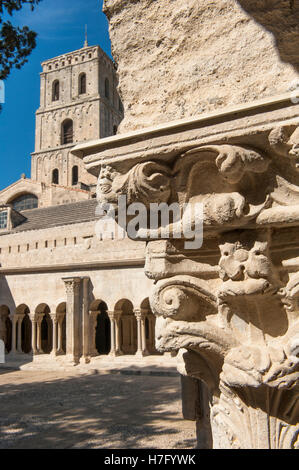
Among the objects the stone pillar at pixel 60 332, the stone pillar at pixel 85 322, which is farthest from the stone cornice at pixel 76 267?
the stone pillar at pixel 60 332

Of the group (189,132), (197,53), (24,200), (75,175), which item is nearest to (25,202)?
Result: (24,200)

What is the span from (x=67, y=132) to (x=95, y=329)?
94.9ft

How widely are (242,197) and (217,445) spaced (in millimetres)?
1282

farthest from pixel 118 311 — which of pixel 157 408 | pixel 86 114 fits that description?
pixel 86 114

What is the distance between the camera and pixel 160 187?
76.9 inches

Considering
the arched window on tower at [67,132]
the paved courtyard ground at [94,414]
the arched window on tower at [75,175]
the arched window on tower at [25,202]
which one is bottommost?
the paved courtyard ground at [94,414]

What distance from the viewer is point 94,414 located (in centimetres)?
800

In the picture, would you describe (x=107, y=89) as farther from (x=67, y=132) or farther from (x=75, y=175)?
(x=75, y=175)

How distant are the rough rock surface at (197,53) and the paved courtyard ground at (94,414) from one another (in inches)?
199

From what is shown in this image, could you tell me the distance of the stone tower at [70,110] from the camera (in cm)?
3800

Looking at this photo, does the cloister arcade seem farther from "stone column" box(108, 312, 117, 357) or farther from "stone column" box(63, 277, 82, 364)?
"stone column" box(63, 277, 82, 364)

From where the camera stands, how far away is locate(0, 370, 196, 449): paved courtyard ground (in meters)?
6.19

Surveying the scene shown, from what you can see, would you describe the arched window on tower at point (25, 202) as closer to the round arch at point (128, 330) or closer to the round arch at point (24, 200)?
the round arch at point (24, 200)
